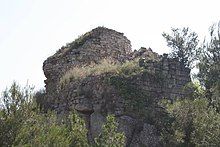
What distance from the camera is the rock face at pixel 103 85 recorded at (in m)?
13.1

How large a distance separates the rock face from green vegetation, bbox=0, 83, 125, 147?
256 centimetres

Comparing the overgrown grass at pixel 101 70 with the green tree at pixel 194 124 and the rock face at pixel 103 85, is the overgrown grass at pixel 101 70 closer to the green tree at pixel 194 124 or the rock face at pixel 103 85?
the rock face at pixel 103 85

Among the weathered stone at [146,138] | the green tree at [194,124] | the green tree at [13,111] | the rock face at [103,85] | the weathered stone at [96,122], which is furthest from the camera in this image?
the rock face at [103,85]

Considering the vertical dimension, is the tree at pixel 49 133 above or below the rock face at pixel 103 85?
below

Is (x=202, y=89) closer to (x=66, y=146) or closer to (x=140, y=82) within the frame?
(x=140, y=82)

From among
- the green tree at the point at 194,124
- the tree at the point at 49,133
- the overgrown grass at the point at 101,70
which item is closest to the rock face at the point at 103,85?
the overgrown grass at the point at 101,70

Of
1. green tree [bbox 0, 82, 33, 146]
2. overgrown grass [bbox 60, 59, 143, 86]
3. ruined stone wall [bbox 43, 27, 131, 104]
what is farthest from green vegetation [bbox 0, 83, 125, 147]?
ruined stone wall [bbox 43, 27, 131, 104]


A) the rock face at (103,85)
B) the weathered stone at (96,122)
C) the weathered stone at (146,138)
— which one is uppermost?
the rock face at (103,85)

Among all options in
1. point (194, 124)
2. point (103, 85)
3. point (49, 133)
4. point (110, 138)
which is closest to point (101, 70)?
point (103, 85)

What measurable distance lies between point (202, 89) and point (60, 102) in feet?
16.1

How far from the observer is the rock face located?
13.1 meters

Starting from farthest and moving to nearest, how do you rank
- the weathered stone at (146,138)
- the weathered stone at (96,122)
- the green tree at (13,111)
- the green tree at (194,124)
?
the weathered stone at (96,122)
the weathered stone at (146,138)
the green tree at (194,124)
the green tree at (13,111)

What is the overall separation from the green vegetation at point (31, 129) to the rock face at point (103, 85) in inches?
101

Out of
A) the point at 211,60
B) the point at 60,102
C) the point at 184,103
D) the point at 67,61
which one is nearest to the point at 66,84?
the point at 60,102
